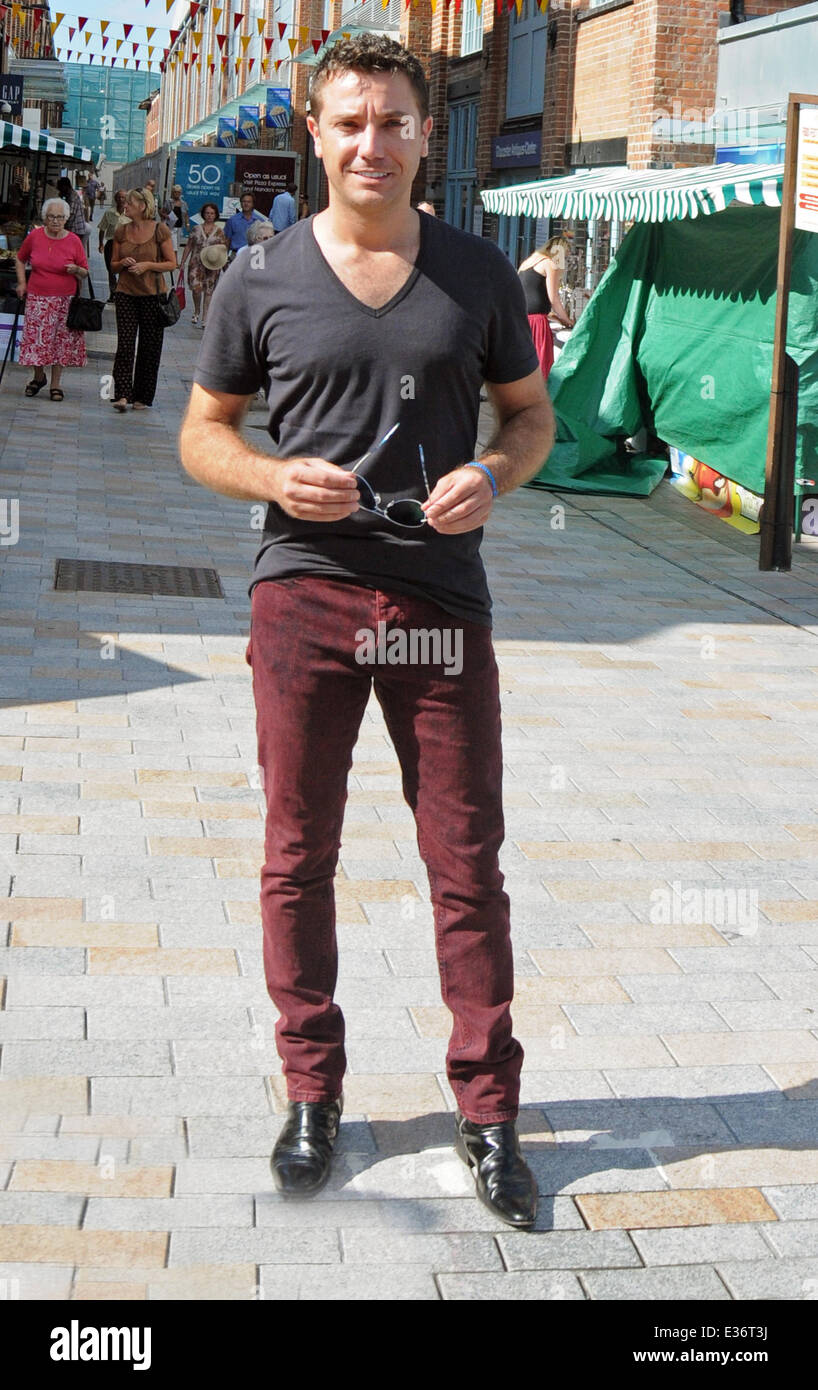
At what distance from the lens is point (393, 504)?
3115 millimetres

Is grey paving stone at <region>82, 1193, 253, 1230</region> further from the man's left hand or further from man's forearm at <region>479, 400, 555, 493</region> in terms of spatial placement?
man's forearm at <region>479, 400, 555, 493</region>

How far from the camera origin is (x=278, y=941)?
11.0 feet

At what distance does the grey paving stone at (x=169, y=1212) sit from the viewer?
3.17 meters

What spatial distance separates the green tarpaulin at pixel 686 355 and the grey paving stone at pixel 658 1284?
8792 millimetres

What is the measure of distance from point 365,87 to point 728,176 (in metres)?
9.27

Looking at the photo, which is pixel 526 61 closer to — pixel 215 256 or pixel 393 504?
pixel 215 256

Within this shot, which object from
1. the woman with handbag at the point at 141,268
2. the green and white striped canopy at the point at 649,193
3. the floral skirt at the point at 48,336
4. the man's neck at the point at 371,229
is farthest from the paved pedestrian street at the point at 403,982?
the floral skirt at the point at 48,336

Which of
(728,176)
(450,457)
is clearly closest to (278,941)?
(450,457)

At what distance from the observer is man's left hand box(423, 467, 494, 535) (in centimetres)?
302

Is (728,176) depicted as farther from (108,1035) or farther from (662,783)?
(108,1035)

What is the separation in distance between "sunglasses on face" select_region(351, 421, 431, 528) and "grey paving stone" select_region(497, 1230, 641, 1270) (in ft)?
4.37

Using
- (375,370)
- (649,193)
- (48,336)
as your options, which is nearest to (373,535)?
(375,370)

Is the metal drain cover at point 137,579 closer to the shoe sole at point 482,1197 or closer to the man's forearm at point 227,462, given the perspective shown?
the man's forearm at point 227,462

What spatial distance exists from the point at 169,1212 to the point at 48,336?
13724 mm
